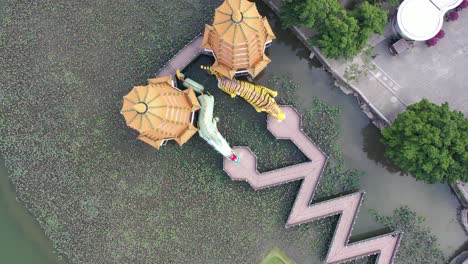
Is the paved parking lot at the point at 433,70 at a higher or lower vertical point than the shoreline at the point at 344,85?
higher

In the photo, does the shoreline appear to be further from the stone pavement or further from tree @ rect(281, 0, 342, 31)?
tree @ rect(281, 0, 342, 31)

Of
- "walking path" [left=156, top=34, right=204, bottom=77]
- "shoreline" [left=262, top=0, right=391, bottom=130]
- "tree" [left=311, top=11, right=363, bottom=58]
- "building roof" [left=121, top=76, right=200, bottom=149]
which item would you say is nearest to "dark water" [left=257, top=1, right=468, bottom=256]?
"shoreline" [left=262, top=0, right=391, bottom=130]

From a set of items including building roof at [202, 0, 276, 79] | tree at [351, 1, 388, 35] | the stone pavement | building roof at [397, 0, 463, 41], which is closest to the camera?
building roof at [202, 0, 276, 79]

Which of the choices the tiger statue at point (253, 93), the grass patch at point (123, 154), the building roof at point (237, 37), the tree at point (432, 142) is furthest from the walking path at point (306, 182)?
the building roof at point (237, 37)

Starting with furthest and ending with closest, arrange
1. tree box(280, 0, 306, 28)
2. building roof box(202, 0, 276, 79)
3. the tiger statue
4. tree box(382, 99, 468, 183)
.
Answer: the tiger statue → tree box(280, 0, 306, 28) → tree box(382, 99, 468, 183) → building roof box(202, 0, 276, 79)

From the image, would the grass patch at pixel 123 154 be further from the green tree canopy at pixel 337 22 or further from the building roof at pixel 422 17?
the building roof at pixel 422 17
